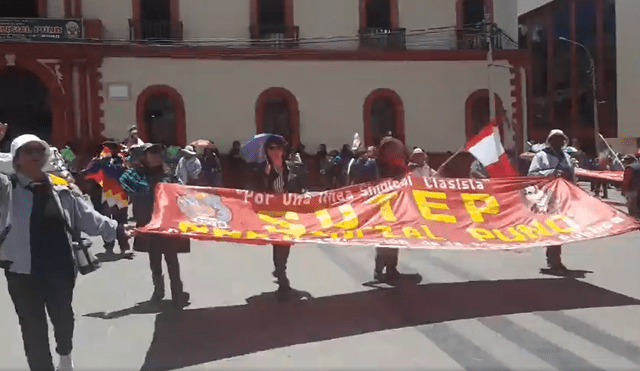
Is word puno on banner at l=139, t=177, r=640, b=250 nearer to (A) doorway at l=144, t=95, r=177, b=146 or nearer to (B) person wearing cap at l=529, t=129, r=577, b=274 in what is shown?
(B) person wearing cap at l=529, t=129, r=577, b=274

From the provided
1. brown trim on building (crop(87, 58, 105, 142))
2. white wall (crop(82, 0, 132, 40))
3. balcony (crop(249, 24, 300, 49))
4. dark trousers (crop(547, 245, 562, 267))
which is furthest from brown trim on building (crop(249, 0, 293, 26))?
dark trousers (crop(547, 245, 562, 267))

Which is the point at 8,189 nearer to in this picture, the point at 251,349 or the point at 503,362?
the point at 251,349

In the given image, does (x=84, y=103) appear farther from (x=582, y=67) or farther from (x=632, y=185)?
(x=582, y=67)

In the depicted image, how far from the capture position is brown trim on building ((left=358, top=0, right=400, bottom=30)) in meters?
27.4

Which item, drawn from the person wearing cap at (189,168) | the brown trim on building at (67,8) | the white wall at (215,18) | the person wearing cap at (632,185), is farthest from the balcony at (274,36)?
the person wearing cap at (632,185)

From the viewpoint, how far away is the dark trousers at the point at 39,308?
16.7ft

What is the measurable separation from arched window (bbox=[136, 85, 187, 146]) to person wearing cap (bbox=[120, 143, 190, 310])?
57.7ft

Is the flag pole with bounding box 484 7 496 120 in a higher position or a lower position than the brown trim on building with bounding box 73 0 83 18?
lower

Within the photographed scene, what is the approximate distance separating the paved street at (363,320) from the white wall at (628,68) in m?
36.4

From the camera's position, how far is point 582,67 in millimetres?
47719

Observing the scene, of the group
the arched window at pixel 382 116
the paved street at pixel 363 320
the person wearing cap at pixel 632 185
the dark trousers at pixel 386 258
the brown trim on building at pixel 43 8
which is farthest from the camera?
the arched window at pixel 382 116

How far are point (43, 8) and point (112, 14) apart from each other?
2118mm

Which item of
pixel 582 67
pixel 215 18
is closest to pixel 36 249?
pixel 215 18

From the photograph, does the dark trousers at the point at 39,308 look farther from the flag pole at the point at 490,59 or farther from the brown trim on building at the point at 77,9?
the brown trim on building at the point at 77,9
